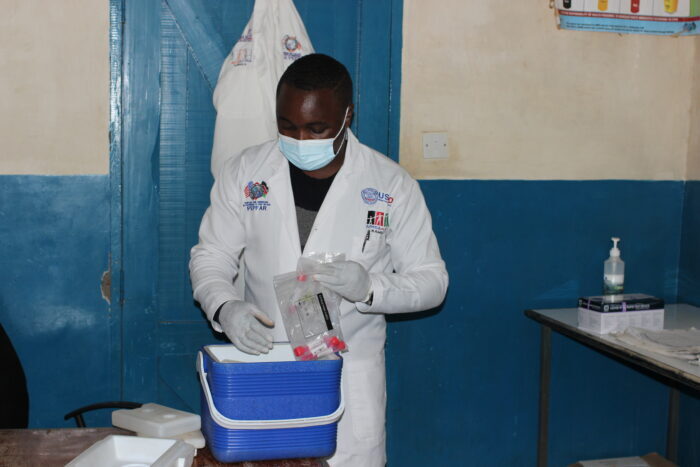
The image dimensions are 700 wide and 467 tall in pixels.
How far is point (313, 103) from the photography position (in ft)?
6.43

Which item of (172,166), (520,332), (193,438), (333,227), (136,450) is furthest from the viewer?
(520,332)

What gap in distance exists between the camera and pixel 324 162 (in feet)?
6.69

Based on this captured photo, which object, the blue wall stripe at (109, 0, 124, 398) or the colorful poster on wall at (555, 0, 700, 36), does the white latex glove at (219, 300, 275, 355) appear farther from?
the colorful poster on wall at (555, 0, 700, 36)

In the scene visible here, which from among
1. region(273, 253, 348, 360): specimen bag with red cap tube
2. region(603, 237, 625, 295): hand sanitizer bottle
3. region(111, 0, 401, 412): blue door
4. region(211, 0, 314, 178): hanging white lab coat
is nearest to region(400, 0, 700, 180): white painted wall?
region(111, 0, 401, 412): blue door

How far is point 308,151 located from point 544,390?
154 centimetres

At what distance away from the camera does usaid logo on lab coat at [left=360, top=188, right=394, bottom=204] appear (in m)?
2.14

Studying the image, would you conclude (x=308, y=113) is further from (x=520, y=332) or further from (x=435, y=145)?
(x=520, y=332)

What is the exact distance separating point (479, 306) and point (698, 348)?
0.88 m

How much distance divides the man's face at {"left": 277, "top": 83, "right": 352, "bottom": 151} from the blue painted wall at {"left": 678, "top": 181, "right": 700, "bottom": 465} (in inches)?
72.7

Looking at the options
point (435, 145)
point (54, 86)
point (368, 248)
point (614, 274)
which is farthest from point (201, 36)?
point (614, 274)

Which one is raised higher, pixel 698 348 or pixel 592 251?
pixel 592 251

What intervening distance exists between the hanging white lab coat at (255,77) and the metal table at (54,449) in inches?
43.9

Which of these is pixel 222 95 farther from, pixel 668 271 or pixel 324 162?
pixel 668 271

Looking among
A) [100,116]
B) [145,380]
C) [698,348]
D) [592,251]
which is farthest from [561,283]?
[100,116]
